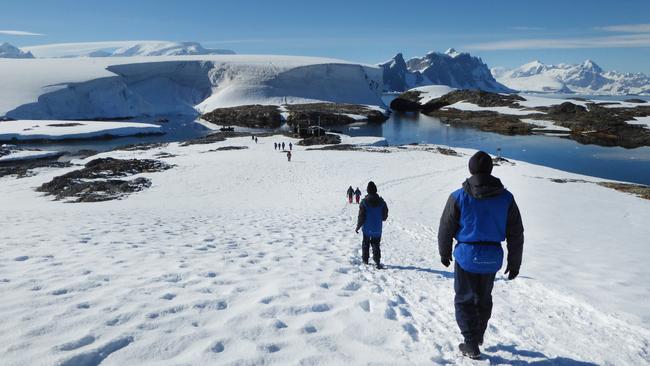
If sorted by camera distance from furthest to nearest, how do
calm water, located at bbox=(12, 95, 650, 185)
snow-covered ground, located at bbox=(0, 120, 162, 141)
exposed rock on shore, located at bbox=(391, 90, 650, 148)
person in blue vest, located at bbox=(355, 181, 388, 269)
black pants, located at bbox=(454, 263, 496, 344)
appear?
exposed rock on shore, located at bbox=(391, 90, 650, 148) < snow-covered ground, located at bbox=(0, 120, 162, 141) < calm water, located at bbox=(12, 95, 650, 185) < person in blue vest, located at bbox=(355, 181, 388, 269) < black pants, located at bbox=(454, 263, 496, 344)

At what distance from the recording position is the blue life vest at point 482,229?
3.79 meters

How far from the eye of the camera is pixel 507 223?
3861 mm

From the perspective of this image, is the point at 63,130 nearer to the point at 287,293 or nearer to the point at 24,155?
the point at 24,155

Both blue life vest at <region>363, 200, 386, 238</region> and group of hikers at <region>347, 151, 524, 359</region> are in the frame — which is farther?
blue life vest at <region>363, 200, 386, 238</region>

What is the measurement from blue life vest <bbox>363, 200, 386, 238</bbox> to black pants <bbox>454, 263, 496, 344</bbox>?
3.57 meters

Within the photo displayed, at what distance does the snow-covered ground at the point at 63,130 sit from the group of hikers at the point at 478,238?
196 feet

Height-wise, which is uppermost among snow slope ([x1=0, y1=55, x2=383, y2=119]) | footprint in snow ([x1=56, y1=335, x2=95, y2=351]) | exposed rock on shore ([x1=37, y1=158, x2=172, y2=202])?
snow slope ([x1=0, y1=55, x2=383, y2=119])

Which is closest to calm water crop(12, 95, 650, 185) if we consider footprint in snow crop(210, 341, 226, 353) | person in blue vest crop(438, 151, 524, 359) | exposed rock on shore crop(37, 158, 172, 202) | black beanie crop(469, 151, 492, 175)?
exposed rock on shore crop(37, 158, 172, 202)

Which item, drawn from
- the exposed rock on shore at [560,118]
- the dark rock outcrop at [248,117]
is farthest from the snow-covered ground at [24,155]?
the exposed rock on shore at [560,118]

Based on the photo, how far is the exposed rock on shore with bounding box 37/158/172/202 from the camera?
65.2 ft

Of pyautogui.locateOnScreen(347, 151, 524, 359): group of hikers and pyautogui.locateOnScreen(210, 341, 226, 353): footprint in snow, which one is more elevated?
pyautogui.locateOnScreen(347, 151, 524, 359): group of hikers

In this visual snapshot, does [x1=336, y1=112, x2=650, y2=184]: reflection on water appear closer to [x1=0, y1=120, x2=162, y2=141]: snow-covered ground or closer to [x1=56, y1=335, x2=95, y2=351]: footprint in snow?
[x1=0, y1=120, x2=162, y2=141]: snow-covered ground

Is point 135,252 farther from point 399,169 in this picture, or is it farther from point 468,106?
point 468,106

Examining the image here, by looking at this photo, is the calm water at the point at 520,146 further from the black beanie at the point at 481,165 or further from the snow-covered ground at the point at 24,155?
the black beanie at the point at 481,165
